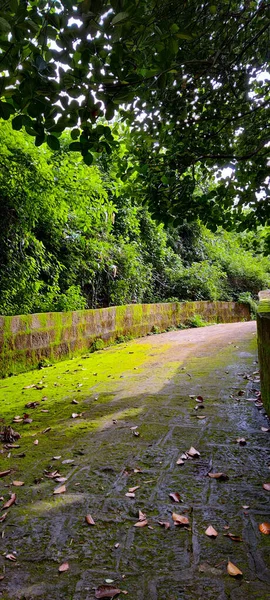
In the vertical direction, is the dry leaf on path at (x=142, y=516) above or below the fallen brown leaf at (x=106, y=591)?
above

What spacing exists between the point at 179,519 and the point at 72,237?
5470mm

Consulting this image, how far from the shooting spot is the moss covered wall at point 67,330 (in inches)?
206

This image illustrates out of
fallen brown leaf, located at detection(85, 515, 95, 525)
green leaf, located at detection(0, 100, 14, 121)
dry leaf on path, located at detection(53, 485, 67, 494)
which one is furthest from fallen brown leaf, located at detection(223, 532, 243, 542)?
green leaf, located at detection(0, 100, 14, 121)

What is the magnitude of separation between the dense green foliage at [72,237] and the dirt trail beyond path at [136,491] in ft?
6.42

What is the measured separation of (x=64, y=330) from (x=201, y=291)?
7224 millimetres

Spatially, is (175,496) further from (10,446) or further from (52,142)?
(52,142)

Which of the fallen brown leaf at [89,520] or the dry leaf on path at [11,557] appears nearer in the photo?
the dry leaf on path at [11,557]

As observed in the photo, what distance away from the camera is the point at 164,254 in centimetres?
1147

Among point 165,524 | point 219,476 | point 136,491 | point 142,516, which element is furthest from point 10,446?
point 219,476

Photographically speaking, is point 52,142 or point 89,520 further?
point 89,520

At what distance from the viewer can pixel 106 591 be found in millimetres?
1541

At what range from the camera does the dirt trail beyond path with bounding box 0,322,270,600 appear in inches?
64.1

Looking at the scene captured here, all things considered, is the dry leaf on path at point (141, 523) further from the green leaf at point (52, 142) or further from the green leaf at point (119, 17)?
the green leaf at point (119, 17)

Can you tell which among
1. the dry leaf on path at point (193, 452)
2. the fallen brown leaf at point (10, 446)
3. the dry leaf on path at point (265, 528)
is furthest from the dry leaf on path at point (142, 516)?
the fallen brown leaf at point (10, 446)
